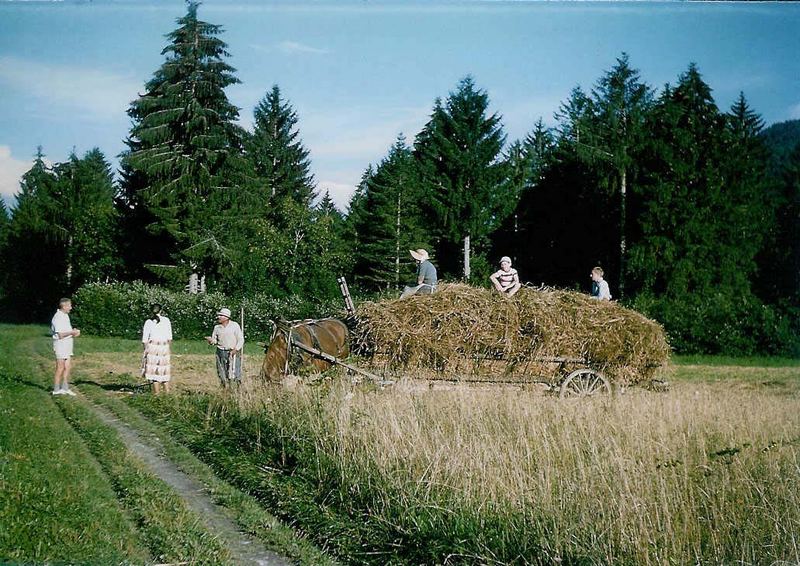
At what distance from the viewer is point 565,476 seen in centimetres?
554

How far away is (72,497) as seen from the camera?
18.4 feet

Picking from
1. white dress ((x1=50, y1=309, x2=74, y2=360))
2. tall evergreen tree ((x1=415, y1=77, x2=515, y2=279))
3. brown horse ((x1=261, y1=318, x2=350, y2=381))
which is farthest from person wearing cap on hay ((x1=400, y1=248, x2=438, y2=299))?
tall evergreen tree ((x1=415, y1=77, x2=515, y2=279))

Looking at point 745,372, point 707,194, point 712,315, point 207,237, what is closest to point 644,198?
point 707,194

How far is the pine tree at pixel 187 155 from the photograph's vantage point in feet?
52.4

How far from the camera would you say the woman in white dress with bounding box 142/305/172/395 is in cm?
1226

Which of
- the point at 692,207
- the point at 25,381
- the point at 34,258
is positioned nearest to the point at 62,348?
the point at 25,381

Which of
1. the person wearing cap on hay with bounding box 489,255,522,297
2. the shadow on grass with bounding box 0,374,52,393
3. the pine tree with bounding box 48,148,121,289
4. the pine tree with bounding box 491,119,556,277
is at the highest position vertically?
the pine tree with bounding box 491,119,556,277

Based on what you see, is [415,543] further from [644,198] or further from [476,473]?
[644,198]

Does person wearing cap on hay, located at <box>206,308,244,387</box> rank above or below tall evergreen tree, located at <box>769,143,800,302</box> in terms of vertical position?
below

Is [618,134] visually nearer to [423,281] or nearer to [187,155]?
[187,155]

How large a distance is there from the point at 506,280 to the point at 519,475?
567cm

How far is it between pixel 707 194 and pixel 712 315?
326 inches

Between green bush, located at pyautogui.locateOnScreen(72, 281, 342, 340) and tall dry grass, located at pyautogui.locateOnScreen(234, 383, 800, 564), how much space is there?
8.52 meters

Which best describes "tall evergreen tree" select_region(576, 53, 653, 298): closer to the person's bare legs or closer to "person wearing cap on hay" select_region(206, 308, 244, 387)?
"person wearing cap on hay" select_region(206, 308, 244, 387)
